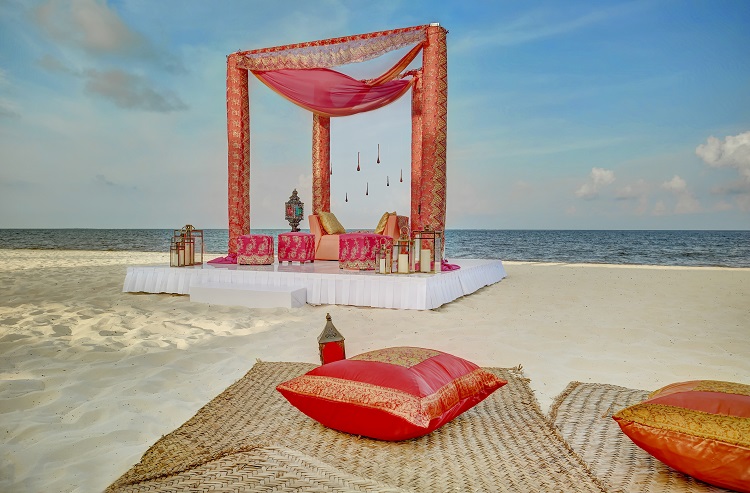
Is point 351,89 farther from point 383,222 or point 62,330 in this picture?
point 62,330

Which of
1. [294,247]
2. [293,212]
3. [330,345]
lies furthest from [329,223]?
[330,345]

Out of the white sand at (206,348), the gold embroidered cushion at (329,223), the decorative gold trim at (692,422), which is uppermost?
the gold embroidered cushion at (329,223)

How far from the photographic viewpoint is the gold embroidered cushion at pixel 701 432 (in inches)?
51.9

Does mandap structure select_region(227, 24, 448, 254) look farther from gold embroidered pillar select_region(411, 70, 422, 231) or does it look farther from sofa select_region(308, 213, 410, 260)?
sofa select_region(308, 213, 410, 260)

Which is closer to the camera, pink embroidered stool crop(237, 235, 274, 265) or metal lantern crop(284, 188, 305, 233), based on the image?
pink embroidered stool crop(237, 235, 274, 265)

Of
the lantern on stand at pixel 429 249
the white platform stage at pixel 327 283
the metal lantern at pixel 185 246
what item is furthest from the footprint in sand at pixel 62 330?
the lantern on stand at pixel 429 249

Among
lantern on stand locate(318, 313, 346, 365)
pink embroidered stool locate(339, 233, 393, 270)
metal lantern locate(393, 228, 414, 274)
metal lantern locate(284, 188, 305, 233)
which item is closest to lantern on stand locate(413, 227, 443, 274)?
metal lantern locate(393, 228, 414, 274)

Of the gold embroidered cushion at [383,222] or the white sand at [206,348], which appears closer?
the white sand at [206,348]

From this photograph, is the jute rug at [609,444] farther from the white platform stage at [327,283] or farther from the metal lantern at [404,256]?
the metal lantern at [404,256]

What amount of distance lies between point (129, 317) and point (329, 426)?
3246mm

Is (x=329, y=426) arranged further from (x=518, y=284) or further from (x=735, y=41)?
(x=735, y=41)

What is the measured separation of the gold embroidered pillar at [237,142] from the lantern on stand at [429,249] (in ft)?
8.34

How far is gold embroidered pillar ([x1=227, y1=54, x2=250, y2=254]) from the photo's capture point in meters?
6.32

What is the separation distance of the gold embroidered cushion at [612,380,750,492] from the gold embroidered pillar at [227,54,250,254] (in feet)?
18.8
